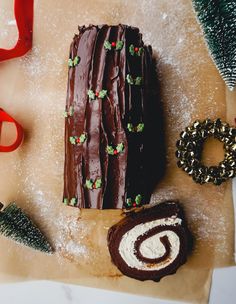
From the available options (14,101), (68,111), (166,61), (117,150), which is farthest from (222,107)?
(14,101)

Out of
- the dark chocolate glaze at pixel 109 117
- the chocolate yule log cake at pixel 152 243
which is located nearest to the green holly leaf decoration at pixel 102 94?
the dark chocolate glaze at pixel 109 117

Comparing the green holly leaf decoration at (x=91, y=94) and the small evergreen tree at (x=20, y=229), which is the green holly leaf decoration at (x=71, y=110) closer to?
the green holly leaf decoration at (x=91, y=94)

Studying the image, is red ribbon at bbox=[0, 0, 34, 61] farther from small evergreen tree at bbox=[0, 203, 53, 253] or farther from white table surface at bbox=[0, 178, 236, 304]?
white table surface at bbox=[0, 178, 236, 304]

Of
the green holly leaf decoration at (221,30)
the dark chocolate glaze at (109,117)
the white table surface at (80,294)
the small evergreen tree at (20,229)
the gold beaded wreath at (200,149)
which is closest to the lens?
the green holly leaf decoration at (221,30)

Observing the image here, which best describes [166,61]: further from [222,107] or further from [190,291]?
[190,291]

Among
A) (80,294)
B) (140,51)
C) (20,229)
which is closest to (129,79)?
(140,51)

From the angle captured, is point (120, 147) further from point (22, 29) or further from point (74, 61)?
point (22, 29)
